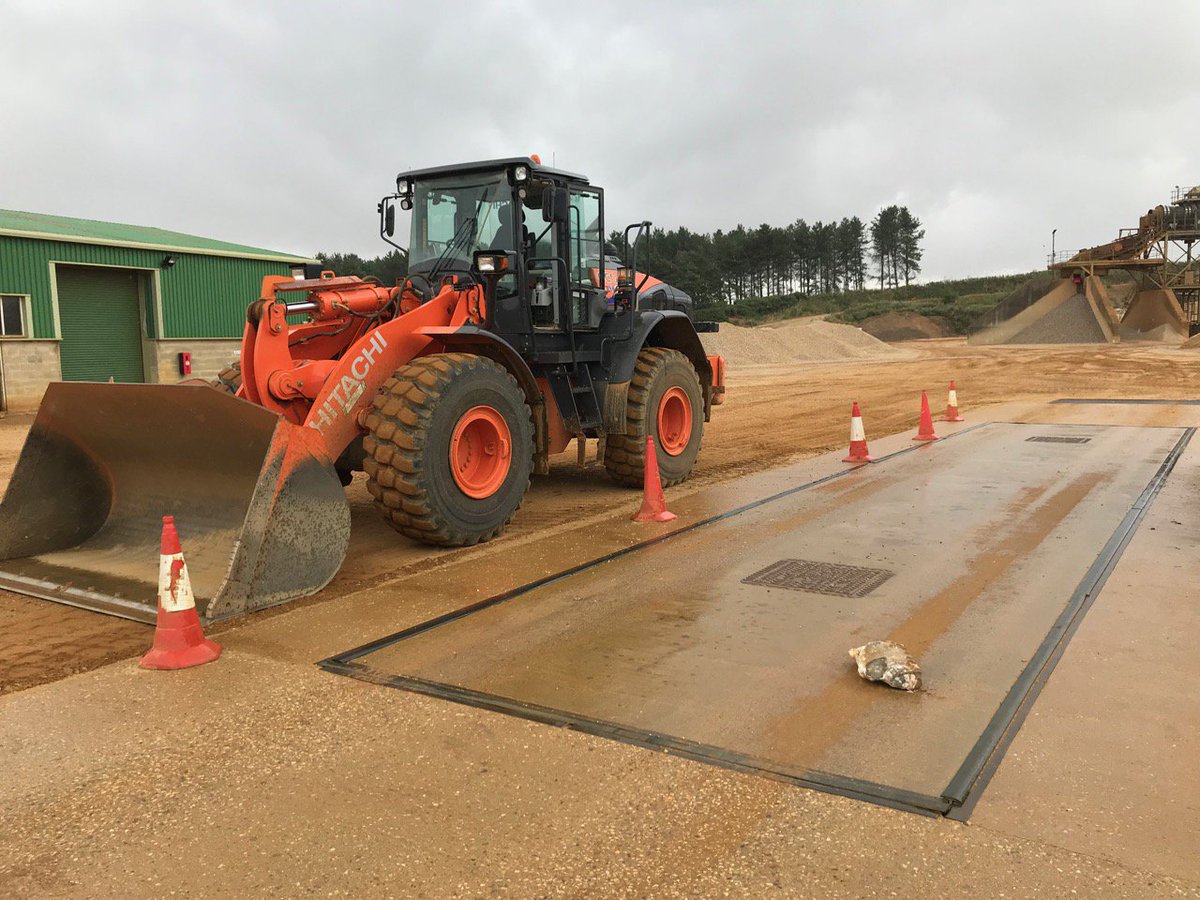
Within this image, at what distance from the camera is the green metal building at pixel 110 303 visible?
19.4m

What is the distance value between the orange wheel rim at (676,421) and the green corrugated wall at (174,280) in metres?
13.6

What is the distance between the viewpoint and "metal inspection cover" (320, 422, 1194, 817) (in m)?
3.63

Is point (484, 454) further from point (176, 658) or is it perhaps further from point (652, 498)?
point (176, 658)

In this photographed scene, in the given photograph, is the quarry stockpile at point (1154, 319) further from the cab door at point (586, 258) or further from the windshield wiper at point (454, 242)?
the windshield wiper at point (454, 242)

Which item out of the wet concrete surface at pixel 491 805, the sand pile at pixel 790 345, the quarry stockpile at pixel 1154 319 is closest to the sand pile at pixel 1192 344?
the quarry stockpile at pixel 1154 319

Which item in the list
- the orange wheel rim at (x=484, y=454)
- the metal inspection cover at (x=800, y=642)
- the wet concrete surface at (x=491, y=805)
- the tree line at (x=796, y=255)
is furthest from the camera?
the tree line at (x=796, y=255)

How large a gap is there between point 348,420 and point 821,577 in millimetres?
3314

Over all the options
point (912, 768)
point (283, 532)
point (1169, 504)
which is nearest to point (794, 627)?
point (912, 768)

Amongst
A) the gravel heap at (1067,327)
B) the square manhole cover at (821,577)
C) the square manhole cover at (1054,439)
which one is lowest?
the square manhole cover at (821,577)

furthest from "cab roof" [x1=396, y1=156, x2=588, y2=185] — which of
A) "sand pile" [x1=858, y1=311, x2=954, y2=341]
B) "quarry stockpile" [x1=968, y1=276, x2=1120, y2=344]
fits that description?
"sand pile" [x1=858, y1=311, x2=954, y2=341]

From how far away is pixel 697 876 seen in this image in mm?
2779

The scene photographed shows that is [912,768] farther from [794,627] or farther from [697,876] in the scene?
[794,627]

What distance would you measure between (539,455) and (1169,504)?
5.53 metres

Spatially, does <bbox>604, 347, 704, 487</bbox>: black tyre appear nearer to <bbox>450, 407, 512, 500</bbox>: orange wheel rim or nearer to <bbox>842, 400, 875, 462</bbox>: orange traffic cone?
<bbox>450, 407, 512, 500</bbox>: orange wheel rim
